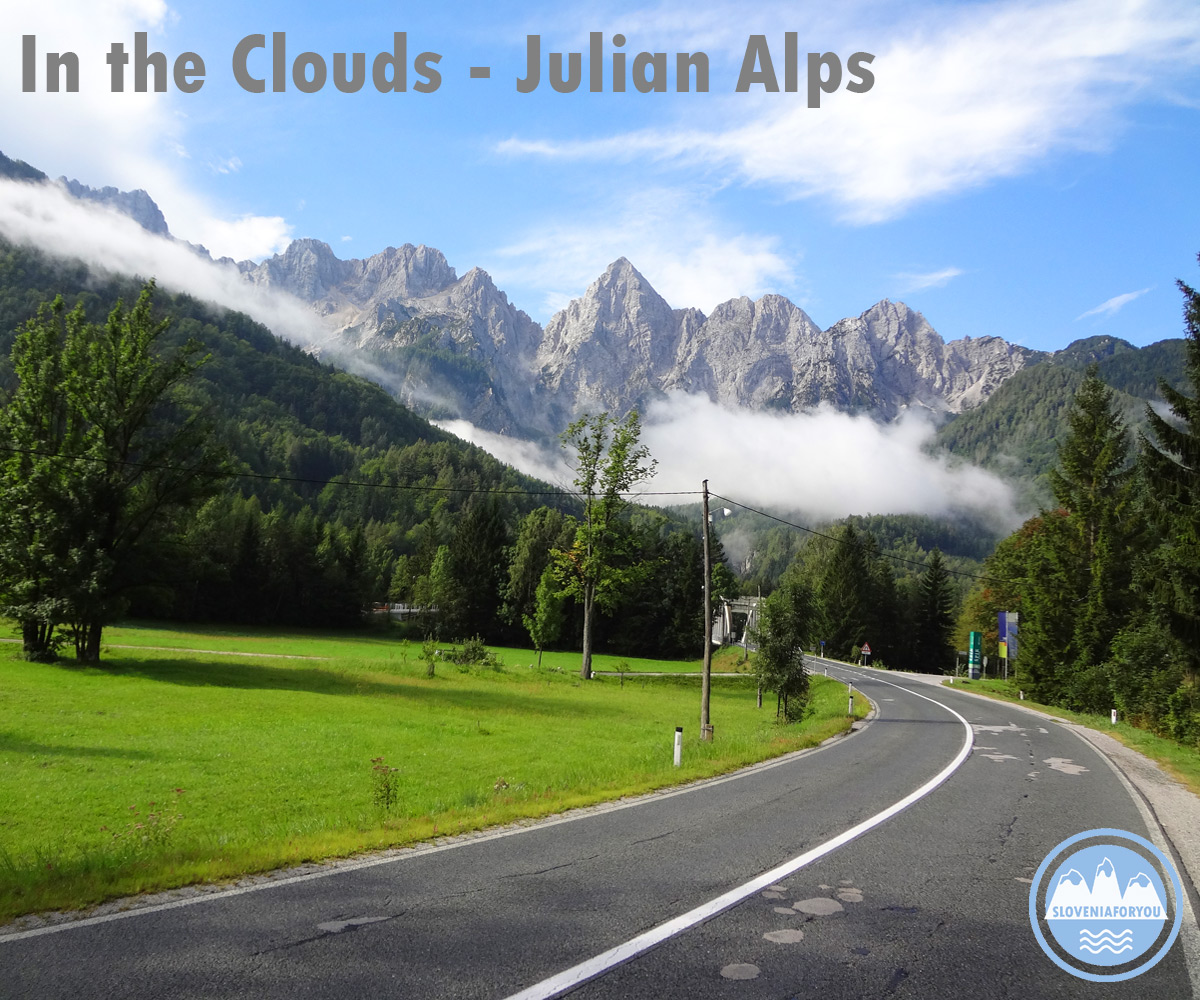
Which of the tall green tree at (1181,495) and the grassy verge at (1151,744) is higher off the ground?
the tall green tree at (1181,495)

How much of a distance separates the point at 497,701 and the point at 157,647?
28516 mm

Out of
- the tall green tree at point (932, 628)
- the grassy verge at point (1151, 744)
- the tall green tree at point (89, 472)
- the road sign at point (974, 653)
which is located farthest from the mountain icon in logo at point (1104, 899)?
the tall green tree at point (932, 628)

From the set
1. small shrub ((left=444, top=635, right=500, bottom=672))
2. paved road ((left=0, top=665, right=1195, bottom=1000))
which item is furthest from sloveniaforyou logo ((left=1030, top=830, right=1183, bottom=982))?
small shrub ((left=444, top=635, right=500, bottom=672))

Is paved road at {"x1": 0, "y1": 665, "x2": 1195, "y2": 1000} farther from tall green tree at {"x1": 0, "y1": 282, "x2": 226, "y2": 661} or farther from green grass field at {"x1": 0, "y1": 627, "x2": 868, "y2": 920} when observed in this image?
tall green tree at {"x1": 0, "y1": 282, "x2": 226, "y2": 661}

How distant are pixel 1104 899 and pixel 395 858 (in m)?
7.66

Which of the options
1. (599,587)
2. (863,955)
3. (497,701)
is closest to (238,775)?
(863,955)

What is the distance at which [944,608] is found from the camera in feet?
347

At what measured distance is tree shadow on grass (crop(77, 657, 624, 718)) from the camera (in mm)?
35812

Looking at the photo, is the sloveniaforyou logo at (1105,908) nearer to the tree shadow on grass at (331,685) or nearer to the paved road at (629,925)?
the paved road at (629,925)

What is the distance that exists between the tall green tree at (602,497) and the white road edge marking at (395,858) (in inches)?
1474

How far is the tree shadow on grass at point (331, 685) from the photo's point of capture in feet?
117

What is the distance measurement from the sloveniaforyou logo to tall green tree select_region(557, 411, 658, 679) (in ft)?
145

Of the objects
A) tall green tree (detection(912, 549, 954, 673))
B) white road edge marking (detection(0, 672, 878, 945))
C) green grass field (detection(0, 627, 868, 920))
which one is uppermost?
white road edge marking (detection(0, 672, 878, 945))

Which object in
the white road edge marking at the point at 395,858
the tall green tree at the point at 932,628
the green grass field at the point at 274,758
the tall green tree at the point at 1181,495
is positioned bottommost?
the tall green tree at the point at 932,628
